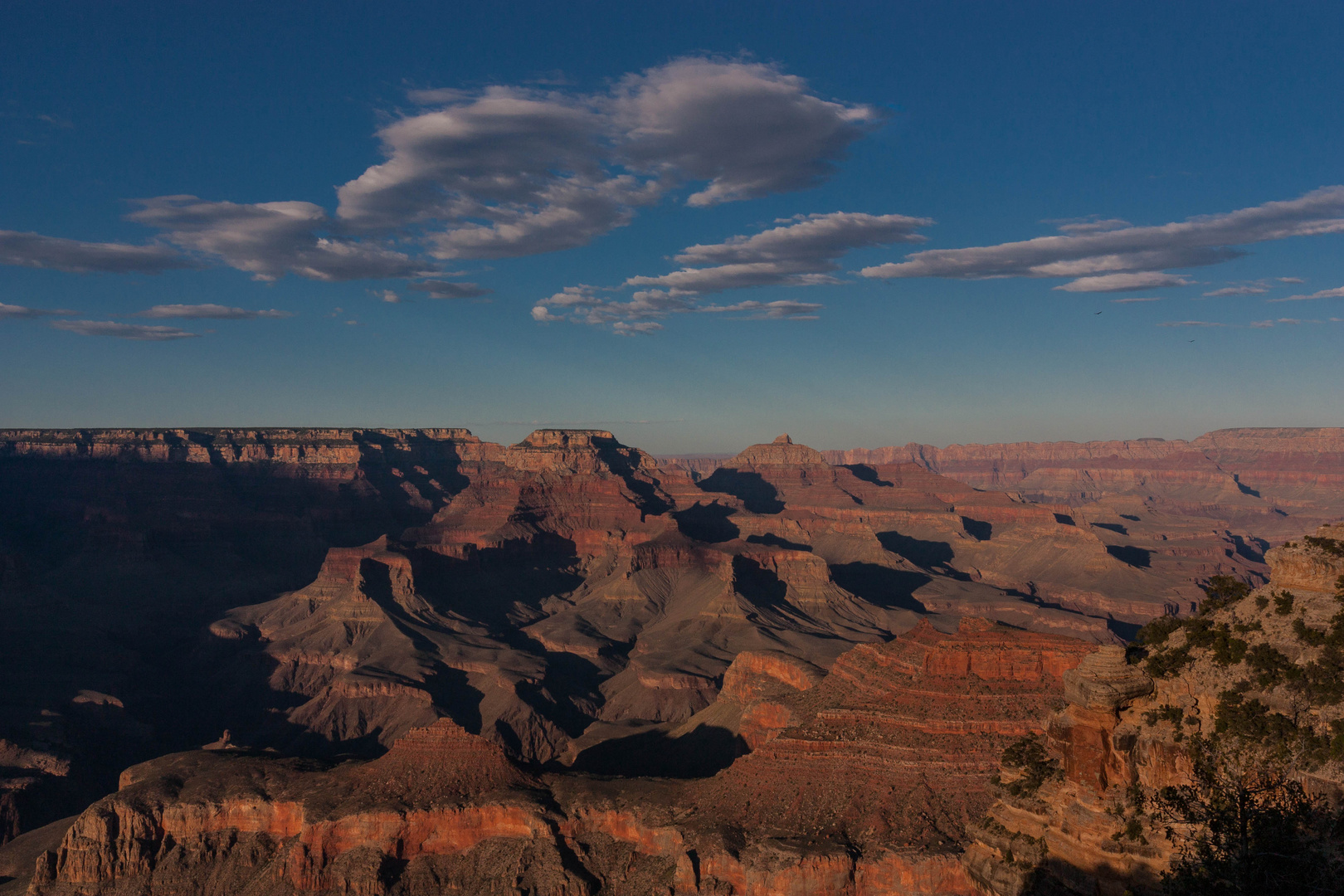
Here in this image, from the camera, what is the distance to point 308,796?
61031 mm

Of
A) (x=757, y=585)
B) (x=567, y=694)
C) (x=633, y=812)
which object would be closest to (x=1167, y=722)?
(x=633, y=812)

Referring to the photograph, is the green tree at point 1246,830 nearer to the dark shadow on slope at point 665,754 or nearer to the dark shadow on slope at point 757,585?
the dark shadow on slope at point 665,754

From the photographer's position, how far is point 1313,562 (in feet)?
77.8

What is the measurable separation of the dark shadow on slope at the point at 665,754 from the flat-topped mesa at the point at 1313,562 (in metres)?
58.3

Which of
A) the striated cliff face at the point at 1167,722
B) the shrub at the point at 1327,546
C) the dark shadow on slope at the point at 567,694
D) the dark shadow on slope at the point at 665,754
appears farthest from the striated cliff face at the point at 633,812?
the dark shadow on slope at the point at 567,694

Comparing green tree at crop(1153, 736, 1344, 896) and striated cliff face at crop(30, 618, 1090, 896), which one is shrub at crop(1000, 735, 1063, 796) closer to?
green tree at crop(1153, 736, 1344, 896)

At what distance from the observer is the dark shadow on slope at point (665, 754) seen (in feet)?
263

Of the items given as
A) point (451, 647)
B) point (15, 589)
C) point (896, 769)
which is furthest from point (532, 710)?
point (15, 589)

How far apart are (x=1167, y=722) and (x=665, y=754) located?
229ft

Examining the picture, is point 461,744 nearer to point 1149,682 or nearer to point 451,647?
point 1149,682

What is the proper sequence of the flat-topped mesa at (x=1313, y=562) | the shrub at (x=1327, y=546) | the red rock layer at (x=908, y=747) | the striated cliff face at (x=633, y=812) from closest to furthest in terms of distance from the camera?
the flat-topped mesa at (x=1313, y=562), the shrub at (x=1327, y=546), the striated cliff face at (x=633, y=812), the red rock layer at (x=908, y=747)

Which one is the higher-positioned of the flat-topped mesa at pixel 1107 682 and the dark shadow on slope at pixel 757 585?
the flat-topped mesa at pixel 1107 682

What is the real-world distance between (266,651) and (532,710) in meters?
72.9

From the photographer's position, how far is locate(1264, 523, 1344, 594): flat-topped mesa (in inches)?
916
